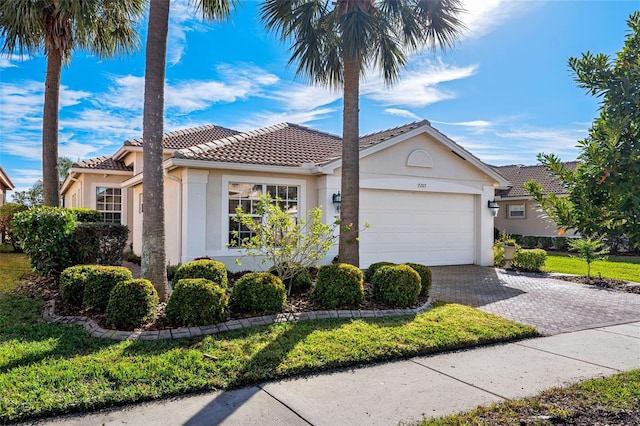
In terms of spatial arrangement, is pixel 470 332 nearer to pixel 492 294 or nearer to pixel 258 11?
pixel 492 294

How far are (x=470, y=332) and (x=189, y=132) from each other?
53.4 ft

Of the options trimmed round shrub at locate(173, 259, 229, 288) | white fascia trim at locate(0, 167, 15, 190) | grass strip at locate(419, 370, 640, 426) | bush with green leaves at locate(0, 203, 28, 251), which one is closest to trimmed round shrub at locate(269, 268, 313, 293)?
trimmed round shrub at locate(173, 259, 229, 288)

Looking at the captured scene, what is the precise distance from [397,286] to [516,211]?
2209cm

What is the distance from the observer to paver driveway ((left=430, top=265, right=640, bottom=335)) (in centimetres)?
787

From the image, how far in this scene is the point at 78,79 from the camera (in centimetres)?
1670

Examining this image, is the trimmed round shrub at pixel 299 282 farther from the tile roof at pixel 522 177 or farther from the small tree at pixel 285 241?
the tile roof at pixel 522 177

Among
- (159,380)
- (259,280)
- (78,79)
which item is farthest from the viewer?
(78,79)

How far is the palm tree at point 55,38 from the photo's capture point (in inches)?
521

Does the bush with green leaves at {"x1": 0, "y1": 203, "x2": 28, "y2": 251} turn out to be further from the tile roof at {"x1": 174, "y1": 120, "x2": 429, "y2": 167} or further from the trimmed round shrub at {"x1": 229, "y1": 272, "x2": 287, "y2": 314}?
the trimmed round shrub at {"x1": 229, "y1": 272, "x2": 287, "y2": 314}

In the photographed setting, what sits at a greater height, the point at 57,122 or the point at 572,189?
the point at 57,122

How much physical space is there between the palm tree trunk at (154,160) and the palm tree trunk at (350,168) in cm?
386

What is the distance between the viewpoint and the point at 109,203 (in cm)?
1881

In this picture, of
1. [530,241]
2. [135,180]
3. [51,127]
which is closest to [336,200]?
[135,180]

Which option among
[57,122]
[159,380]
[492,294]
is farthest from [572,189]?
[57,122]
